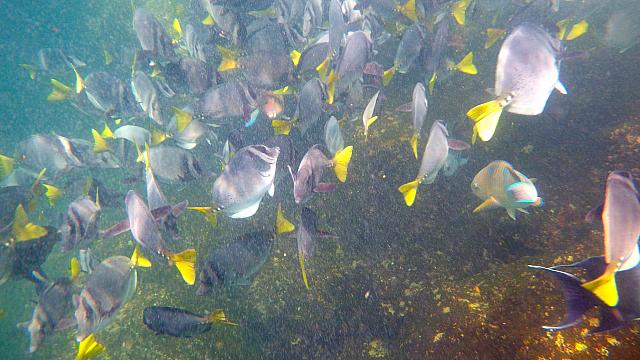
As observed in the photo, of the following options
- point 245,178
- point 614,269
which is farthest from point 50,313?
point 614,269

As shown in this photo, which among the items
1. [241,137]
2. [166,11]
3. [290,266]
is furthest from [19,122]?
[290,266]

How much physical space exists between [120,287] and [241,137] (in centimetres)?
220

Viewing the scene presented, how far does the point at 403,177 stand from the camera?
12.6 feet

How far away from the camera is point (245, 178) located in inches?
116

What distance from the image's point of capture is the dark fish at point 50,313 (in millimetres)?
3875

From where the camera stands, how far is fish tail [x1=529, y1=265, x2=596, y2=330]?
1.60m

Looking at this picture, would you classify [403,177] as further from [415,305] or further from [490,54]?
[490,54]

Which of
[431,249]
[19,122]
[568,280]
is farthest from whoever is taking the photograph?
[19,122]

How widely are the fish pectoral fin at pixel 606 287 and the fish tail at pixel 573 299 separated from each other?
0.19 m

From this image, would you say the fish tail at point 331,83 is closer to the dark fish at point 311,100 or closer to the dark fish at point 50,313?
the dark fish at point 311,100

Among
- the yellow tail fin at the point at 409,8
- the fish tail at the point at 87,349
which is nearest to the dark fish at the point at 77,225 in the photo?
the fish tail at the point at 87,349

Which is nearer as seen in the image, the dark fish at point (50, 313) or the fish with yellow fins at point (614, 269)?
the fish with yellow fins at point (614, 269)

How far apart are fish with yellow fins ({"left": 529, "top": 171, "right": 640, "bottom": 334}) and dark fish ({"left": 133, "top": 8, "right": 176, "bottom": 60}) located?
5.23 metres

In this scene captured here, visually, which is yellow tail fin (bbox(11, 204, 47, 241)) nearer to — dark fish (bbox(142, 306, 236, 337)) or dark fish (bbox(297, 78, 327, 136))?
dark fish (bbox(142, 306, 236, 337))
